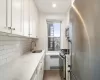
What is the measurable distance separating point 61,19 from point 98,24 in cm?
458

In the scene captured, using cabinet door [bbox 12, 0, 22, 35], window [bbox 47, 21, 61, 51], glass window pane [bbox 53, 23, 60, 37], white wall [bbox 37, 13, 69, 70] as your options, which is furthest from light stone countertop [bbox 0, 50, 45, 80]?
glass window pane [bbox 53, 23, 60, 37]

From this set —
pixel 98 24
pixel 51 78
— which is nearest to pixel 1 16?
pixel 98 24

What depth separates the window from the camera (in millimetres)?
5257

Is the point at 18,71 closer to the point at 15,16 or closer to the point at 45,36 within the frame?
the point at 15,16

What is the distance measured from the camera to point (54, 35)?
208 inches

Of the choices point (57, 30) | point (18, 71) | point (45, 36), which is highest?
point (57, 30)

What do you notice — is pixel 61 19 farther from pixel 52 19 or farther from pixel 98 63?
pixel 98 63

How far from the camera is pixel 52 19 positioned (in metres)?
5.14

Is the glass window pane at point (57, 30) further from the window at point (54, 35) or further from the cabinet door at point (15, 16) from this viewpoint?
the cabinet door at point (15, 16)

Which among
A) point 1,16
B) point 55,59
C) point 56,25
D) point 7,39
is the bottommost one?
point 55,59

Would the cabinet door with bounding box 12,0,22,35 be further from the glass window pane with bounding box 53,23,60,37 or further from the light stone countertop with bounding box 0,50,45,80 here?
the glass window pane with bounding box 53,23,60,37

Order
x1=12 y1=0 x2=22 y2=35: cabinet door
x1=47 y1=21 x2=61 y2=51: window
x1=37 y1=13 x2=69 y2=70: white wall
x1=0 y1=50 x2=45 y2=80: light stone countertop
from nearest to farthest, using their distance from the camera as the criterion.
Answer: x1=0 y1=50 x2=45 y2=80: light stone countertop, x1=12 y1=0 x2=22 y2=35: cabinet door, x1=37 y1=13 x2=69 y2=70: white wall, x1=47 y1=21 x2=61 y2=51: window

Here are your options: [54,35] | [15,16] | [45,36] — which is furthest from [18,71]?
[54,35]

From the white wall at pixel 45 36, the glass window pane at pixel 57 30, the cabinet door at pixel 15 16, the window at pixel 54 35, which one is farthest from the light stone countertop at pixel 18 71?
the glass window pane at pixel 57 30
